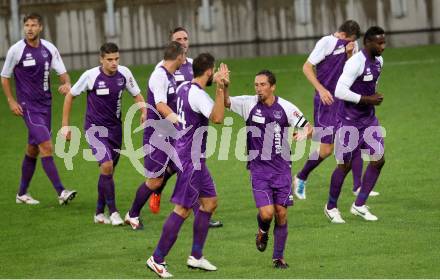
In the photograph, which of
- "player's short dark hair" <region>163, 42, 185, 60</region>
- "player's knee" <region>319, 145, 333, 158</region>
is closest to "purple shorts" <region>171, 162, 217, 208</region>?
"player's short dark hair" <region>163, 42, 185, 60</region>

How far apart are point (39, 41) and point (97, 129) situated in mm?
2020

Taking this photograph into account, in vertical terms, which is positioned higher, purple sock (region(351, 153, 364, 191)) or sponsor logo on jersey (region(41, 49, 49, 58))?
sponsor logo on jersey (region(41, 49, 49, 58))

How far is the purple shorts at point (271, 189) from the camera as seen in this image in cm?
1198

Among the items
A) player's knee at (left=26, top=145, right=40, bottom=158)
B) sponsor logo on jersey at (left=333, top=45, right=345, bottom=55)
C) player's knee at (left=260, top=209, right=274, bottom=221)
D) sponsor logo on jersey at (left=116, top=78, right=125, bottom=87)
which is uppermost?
sponsor logo on jersey at (left=333, top=45, right=345, bottom=55)

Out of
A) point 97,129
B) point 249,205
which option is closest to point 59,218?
point 97,129

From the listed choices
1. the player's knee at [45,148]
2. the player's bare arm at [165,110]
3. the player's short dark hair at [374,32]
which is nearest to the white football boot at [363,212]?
the player's short dark hair at [374,32]

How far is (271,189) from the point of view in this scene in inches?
474

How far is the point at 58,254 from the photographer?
1293cm

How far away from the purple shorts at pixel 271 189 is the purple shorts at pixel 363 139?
2.21 meters

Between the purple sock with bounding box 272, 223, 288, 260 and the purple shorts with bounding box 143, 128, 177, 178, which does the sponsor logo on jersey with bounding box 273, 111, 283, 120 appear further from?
Answer: the purple shorts with bounding box 143, 128, 177, 178

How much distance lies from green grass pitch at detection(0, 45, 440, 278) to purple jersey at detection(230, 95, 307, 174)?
0.98 metres

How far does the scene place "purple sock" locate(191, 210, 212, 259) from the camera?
11820mm

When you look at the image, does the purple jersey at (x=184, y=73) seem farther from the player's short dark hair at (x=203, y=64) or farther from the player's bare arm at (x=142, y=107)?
the player's short dark hair at (x=203, y=64)

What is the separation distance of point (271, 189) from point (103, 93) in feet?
10.6
